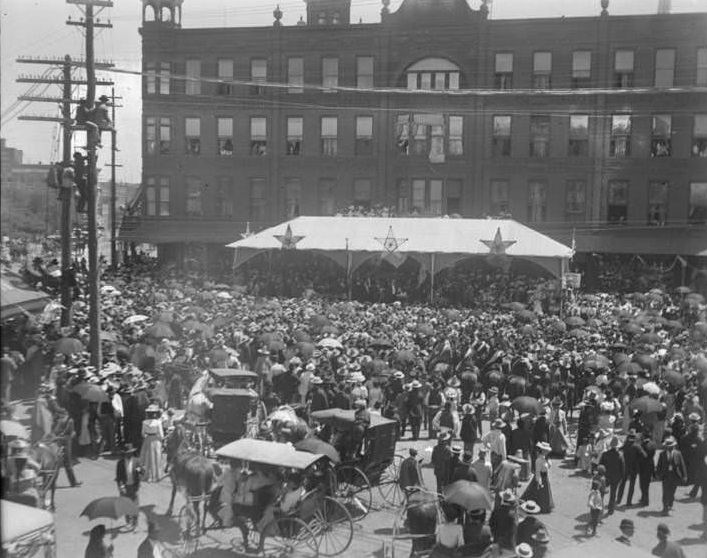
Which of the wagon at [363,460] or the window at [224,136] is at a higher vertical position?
the window at [224,136]

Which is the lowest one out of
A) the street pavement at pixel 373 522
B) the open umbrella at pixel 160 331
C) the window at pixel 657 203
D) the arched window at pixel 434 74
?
the street pavement at pixel 373 522

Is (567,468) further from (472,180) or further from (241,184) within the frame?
(241,184)

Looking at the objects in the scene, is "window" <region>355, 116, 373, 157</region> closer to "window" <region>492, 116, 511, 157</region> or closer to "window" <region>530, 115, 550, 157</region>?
"window" <region>492, 116, 511, 157</region>

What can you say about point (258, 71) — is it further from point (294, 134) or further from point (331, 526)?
point (331, 526)

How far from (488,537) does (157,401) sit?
881cm

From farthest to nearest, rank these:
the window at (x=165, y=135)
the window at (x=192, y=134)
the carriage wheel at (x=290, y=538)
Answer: the window at (x=165, y=135) < the window at (x=192, y=134) < the carriage wheel at (x=290, y=538)

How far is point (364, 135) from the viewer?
45.8 m

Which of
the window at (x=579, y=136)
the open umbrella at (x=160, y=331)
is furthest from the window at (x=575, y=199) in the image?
the open umbrella at (x=160, y=331)

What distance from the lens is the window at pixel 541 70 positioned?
143 ft

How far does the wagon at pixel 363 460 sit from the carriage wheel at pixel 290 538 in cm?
134

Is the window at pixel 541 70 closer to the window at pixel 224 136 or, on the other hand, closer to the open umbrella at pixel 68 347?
the window at pixel 224 136

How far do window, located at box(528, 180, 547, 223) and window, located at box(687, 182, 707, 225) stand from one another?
7703 mm

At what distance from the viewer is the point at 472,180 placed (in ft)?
145

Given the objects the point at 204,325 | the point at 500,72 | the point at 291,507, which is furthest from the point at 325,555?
the point at 500,72
